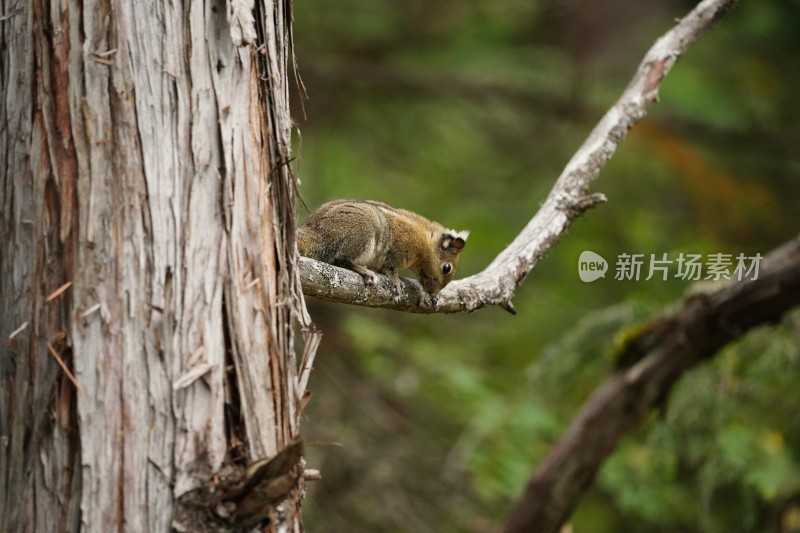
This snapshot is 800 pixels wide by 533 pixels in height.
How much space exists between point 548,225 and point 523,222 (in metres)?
5.03

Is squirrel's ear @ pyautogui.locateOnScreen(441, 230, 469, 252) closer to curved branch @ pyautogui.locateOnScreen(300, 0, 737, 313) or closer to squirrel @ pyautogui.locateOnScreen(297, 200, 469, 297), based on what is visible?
squirrel @ pyautogui.locateOnScreen(297, 200, 469, 297)

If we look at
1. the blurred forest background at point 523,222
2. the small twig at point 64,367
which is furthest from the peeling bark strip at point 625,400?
the small twig at point 64,367

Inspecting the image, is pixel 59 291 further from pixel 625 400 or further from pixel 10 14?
pixel 625 400

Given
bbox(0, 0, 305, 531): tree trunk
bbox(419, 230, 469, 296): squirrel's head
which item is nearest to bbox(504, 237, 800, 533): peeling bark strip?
bbox(419, 230, 469, 296): squirrel's head

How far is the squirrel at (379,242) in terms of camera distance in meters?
4.11

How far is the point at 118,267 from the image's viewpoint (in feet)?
7.00

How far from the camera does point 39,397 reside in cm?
214

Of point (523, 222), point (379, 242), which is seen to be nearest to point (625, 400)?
point (379, 242)

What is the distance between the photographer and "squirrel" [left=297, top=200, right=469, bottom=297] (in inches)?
162

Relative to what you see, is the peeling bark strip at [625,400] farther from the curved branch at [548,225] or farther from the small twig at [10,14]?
the small twig at [10,14]

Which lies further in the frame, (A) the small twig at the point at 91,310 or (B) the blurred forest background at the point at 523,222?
(B) the blurred forest background at the point at 523,222

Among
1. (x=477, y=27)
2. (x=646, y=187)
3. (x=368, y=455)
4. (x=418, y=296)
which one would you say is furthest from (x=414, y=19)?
(x=418, y=296)

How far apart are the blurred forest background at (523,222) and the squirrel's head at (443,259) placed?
1.47 m

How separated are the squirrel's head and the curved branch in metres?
0.31
